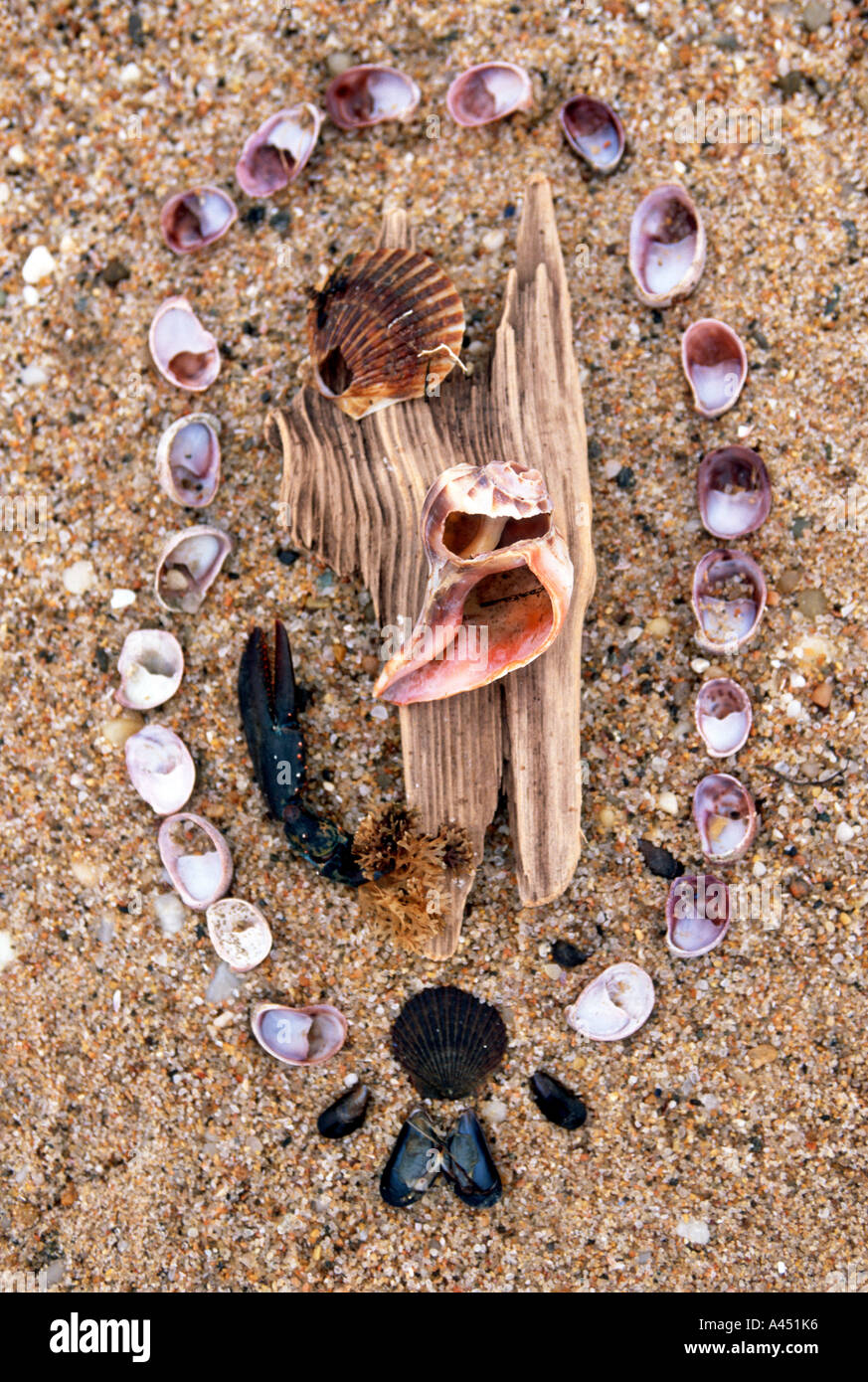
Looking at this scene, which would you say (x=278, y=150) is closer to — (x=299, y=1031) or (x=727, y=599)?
(x=727, y=599)

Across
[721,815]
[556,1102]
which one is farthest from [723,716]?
[556,1102]

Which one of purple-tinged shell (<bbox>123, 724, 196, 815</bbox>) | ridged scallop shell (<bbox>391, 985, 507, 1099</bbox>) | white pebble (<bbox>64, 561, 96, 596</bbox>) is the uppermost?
white pebble (<bbox>64, 561, 96, 596</bbox>)

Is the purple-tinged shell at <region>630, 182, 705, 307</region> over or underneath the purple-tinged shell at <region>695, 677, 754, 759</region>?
over

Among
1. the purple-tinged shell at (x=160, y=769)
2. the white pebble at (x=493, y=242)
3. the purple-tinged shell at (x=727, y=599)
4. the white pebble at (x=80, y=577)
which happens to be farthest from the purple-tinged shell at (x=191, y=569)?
the purple-tinged shell at (x=727, y=599)

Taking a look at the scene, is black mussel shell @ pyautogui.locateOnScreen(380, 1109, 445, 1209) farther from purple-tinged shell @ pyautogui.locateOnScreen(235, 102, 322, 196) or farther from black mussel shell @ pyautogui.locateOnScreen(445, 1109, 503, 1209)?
purple-tinged shell @ pyautogui.locateOnScreen(235, 102, 322, 196)

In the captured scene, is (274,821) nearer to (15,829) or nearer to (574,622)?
(15,829)

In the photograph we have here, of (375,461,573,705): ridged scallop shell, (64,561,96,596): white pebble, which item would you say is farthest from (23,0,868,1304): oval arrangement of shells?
(375,461,573,705): ridged scallop shell
